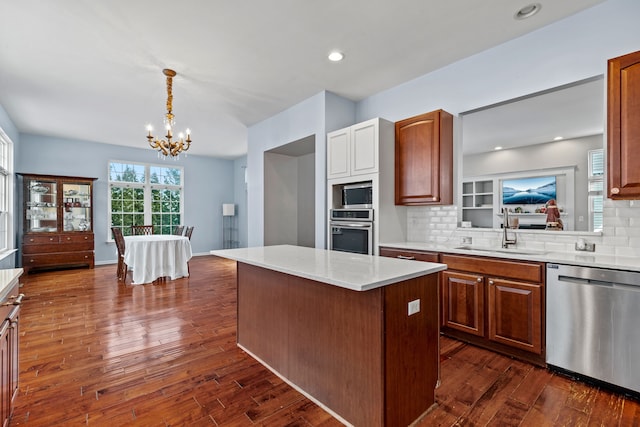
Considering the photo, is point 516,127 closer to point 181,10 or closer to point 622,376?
point 622,376

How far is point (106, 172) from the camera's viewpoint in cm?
721

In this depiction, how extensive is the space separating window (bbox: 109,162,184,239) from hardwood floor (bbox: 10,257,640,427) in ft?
14.4

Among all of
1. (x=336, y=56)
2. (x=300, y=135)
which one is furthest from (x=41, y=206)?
(x=336, y=56)

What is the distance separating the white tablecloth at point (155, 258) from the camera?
5.17m

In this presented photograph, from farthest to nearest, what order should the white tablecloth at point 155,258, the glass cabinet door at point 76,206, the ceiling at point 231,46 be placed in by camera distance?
the glass cabinet door at point 76,206
the white tablecloth at point 155,258
the ceiling at point 231,46

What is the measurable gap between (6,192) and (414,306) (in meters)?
7.26

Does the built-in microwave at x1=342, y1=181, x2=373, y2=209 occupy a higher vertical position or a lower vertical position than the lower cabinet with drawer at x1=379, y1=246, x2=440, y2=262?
higher

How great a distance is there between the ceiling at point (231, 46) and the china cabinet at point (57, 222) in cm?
205

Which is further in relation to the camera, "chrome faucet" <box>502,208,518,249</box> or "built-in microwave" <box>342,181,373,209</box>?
"built-in microwave" <box>342,181,373,209</box>

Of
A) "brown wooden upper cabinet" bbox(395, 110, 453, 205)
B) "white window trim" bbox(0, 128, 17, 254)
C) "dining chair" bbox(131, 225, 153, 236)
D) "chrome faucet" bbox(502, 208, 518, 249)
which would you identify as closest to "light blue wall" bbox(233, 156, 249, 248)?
"dining chair" bbox(131, 225, 153, 236)

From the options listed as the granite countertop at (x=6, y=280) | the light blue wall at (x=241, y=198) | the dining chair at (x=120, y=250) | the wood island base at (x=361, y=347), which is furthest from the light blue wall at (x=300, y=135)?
the light blue wall at (x=241, y=198)

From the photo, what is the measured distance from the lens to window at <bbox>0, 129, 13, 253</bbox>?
5199 mm

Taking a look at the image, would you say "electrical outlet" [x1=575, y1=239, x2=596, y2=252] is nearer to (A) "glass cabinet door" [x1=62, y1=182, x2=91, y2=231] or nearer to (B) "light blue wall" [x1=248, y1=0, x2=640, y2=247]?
(B) "light blue wall" [x1=248, y1=0, x2=640, y2=247]

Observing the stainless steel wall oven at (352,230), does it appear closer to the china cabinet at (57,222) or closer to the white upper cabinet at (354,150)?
the white upper cabinet at (354,150)
